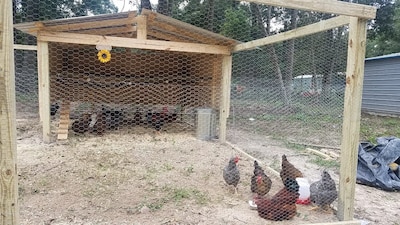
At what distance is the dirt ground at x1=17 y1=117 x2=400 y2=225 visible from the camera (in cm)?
193

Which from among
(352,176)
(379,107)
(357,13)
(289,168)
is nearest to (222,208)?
(289,168)

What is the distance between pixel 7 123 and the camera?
972 mm

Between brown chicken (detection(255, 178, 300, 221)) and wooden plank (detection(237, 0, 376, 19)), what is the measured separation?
1211mm

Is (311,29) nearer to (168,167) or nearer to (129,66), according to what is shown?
(168,167)

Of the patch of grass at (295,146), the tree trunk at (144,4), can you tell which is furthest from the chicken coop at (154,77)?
the tree trunk at (144,4)

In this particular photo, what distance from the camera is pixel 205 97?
4.90 m

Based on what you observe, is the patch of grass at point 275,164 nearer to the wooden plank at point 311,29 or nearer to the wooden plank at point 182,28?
the wooden plank at point 311,29

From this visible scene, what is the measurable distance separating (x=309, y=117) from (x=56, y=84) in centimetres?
494

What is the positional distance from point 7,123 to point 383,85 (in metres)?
10.1

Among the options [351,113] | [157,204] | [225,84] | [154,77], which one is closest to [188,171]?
[157,204]

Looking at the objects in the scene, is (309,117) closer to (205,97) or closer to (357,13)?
(205,97)

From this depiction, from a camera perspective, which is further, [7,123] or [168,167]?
[168,167]

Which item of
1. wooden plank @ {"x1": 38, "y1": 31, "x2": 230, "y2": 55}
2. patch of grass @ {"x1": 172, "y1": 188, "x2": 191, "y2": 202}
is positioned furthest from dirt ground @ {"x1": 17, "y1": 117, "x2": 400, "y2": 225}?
wooden plank @ {"x1": 38, "y1": 31, "x2": 230, "y2": 55}

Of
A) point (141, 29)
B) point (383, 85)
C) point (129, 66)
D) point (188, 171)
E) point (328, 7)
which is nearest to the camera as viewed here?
point (328, 7)
